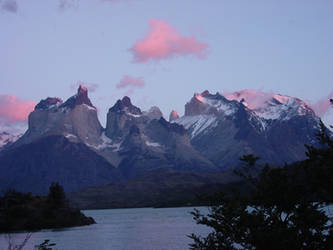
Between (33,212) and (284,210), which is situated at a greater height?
(33,212)

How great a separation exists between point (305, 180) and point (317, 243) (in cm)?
482

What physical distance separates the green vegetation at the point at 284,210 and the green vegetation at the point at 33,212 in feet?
458

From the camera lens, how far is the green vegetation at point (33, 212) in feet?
561

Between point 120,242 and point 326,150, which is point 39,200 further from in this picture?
point 326,150

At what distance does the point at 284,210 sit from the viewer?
3878 centimetres

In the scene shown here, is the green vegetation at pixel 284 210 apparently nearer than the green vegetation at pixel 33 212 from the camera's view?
Yes

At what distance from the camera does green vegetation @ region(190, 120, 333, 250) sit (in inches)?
1403

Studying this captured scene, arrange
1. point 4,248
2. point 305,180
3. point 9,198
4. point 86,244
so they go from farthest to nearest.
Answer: point 9,198 → point 86,244 → point 4,248 → point 305,180

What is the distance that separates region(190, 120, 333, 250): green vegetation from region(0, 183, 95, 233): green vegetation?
13960 centimetres

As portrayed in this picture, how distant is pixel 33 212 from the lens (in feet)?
584

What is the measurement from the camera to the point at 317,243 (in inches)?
1398

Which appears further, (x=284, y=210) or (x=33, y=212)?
(x=33, y=212)

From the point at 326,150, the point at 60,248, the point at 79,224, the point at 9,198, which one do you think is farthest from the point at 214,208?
the point at 79,224

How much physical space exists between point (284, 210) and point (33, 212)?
151 m
